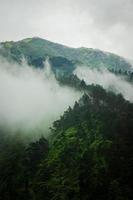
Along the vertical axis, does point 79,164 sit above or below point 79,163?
below

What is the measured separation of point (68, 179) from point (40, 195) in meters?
13.9

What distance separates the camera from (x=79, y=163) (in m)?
153

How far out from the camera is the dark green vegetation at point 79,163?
449ft

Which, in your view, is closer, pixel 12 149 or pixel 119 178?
pixel 119 178

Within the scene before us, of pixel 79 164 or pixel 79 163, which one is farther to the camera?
pixel 79 163

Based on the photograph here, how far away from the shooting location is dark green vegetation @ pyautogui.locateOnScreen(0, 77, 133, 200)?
13675 cm

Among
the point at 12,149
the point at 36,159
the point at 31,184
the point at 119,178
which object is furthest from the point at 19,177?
the point at 119,178

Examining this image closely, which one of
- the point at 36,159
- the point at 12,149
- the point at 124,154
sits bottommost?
the point at 124,154

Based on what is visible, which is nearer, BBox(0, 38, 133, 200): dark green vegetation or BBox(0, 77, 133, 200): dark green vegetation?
BBox(0, 77, 133, 200): dark green vegetation

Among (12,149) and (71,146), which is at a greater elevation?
(12,149)

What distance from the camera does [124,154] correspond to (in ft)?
488

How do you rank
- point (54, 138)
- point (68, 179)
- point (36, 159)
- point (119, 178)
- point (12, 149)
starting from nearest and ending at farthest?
1. point (119, 178)
2. point (68, 179)
3. point (36, 159)
4. point (12, 149)
5. point (54, 138)

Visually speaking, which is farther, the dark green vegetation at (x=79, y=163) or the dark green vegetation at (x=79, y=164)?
the dark green vegetation at (x=79, y=164)

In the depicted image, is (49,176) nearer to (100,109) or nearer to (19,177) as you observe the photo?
(19,177)
